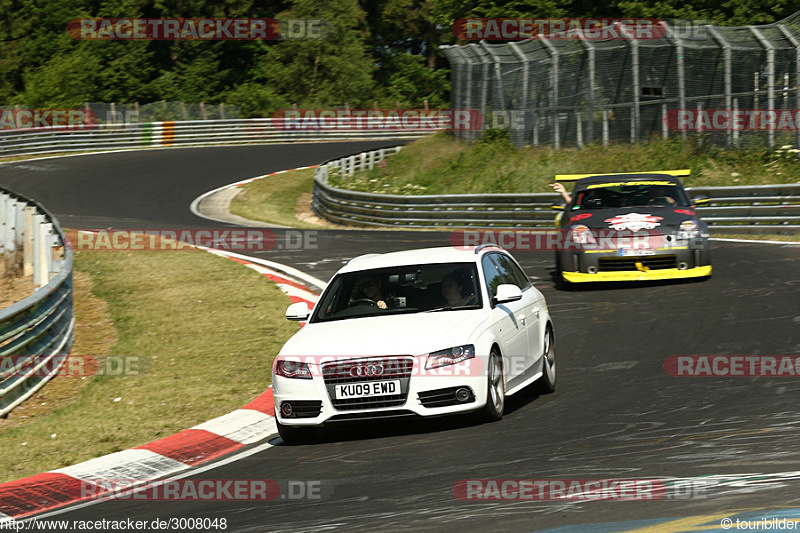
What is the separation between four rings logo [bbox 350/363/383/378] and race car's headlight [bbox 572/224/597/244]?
773cm

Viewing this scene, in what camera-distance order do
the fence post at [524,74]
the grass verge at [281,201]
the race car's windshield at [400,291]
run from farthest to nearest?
the grass verge at [281,201] < the fence post at [524,74] < the race car's windshield at [400,291]

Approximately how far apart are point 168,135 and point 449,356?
47.5 metres

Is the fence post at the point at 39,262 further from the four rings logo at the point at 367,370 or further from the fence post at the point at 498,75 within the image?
the fence post at the point at 498,75

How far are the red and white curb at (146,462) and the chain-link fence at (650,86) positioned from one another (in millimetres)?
18236

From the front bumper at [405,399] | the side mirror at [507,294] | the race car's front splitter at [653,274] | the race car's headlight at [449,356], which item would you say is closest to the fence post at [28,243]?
the race car's front splitter at [653,274]

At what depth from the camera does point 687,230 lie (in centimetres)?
1518

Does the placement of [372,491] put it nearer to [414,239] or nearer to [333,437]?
[333,437]

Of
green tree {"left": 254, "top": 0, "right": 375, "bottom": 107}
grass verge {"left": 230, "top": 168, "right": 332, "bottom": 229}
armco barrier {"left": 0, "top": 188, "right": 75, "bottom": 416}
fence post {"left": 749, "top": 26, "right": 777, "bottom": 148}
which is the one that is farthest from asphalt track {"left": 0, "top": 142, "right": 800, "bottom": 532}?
green tree {"left": 254, "top": 0, "right": 375, "bottom": 107}

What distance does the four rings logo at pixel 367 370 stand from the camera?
8.22 metres

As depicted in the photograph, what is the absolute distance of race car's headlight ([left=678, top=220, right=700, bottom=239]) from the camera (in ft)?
49.8

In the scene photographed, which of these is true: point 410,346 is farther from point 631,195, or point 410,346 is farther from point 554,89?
point 554,89

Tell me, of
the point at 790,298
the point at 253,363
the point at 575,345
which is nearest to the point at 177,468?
the point at 253,363

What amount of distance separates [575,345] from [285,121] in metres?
45.8

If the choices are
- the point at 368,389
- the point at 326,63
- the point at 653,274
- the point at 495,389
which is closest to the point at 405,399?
the point at 368,389
